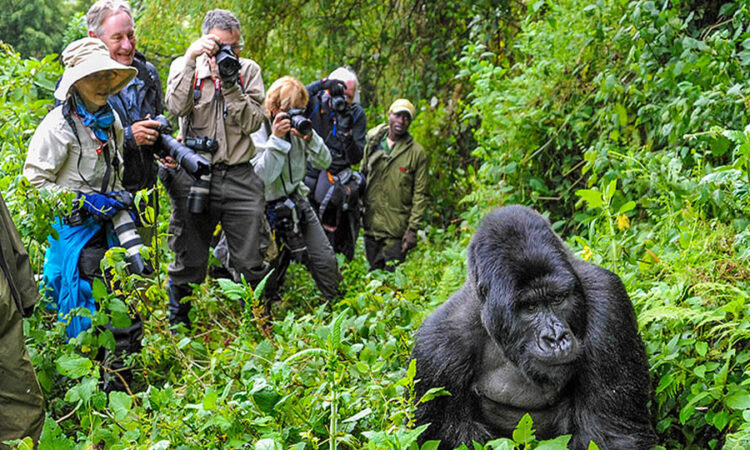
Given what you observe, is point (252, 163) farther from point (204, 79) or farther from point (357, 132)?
point (357, 132)

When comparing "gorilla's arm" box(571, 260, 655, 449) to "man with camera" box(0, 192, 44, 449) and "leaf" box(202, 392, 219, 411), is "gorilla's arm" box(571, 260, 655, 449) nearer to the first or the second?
"leaf" box(202, 392, 219, 411)

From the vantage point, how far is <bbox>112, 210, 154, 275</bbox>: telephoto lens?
3.49 meters

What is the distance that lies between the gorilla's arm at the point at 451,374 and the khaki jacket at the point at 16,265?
4.80 feet

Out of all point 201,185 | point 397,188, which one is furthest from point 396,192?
point 201,185

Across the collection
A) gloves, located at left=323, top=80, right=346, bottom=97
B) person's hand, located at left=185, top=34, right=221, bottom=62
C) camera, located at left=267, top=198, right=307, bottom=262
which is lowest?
camera, located at left=267, top=198, right=307, bottom=262

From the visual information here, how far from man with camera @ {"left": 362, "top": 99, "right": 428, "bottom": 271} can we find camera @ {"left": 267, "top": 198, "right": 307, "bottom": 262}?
57.7 inches

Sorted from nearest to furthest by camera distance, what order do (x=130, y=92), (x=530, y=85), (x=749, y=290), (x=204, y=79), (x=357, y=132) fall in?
Result: (x=749, y=290) < (x=130, y=92) < (x=204, y=79) < (x=530, y=85) < (x=357, y=132)

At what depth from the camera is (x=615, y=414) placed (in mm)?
2508

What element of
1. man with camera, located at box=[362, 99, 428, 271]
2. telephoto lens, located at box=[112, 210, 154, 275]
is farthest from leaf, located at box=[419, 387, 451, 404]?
man with camera, located at box=[362, 99, 428, 271]

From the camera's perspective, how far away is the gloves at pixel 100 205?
3.44m


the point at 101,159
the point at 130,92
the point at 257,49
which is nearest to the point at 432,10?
the point at 257,49

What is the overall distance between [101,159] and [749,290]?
9.15 ft

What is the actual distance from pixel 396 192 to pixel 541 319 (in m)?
4.52

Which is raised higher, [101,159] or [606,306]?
[101,159]
